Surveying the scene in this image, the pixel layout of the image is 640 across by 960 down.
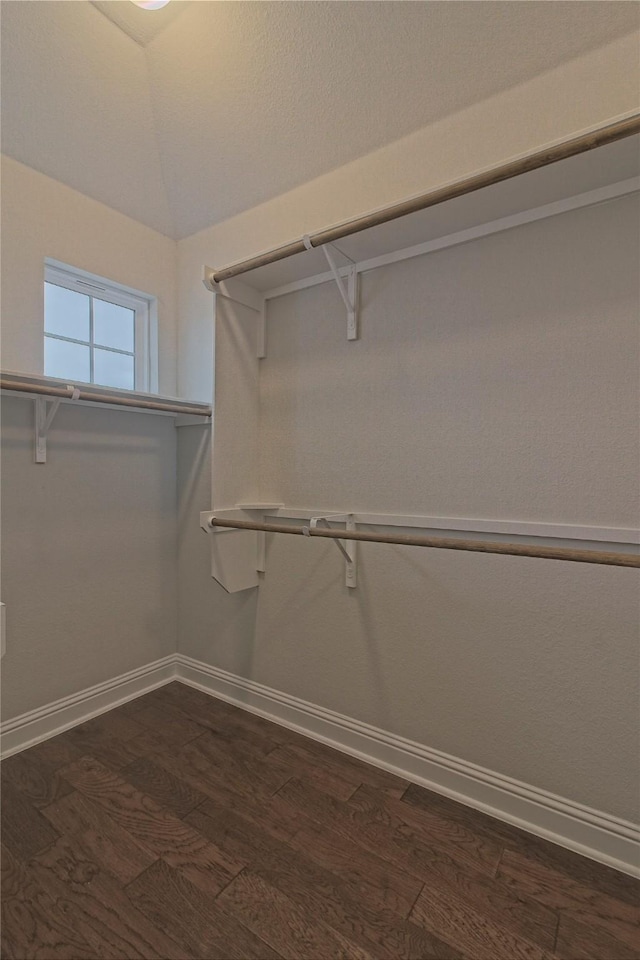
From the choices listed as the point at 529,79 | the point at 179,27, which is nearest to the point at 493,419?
the point at 529,79

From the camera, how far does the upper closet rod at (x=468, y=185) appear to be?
106 centimetres

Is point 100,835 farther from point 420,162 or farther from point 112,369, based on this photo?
point 420,162

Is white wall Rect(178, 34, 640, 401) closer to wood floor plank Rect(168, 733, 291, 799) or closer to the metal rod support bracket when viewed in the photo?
the metal rod support bracket

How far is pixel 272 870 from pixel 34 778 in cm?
97

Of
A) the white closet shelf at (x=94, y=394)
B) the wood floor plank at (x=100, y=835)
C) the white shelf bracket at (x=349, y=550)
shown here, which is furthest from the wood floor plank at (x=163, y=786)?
the white closet shelf at (x=94, y=394)

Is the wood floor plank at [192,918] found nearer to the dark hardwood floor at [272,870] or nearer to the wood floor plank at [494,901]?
the dark hardwood floor at [272,870]

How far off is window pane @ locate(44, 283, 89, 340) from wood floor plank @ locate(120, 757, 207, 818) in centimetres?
183

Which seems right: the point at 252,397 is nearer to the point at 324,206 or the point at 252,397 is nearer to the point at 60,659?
the point at 324,206

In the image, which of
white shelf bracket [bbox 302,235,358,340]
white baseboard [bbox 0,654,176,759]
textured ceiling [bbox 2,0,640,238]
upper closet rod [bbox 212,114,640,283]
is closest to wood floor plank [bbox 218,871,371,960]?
white baseboard [bbox 0,654,176,759]

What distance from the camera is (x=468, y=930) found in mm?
1142

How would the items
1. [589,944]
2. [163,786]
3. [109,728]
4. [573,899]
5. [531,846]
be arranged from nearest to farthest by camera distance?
[589,944] < [573,899] < [531,846] < [163,786] < [109,728]

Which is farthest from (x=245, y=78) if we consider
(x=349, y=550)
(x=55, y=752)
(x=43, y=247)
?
(x=55, y=752)

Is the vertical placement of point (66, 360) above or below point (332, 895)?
above

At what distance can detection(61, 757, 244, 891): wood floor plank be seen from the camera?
1293mm
